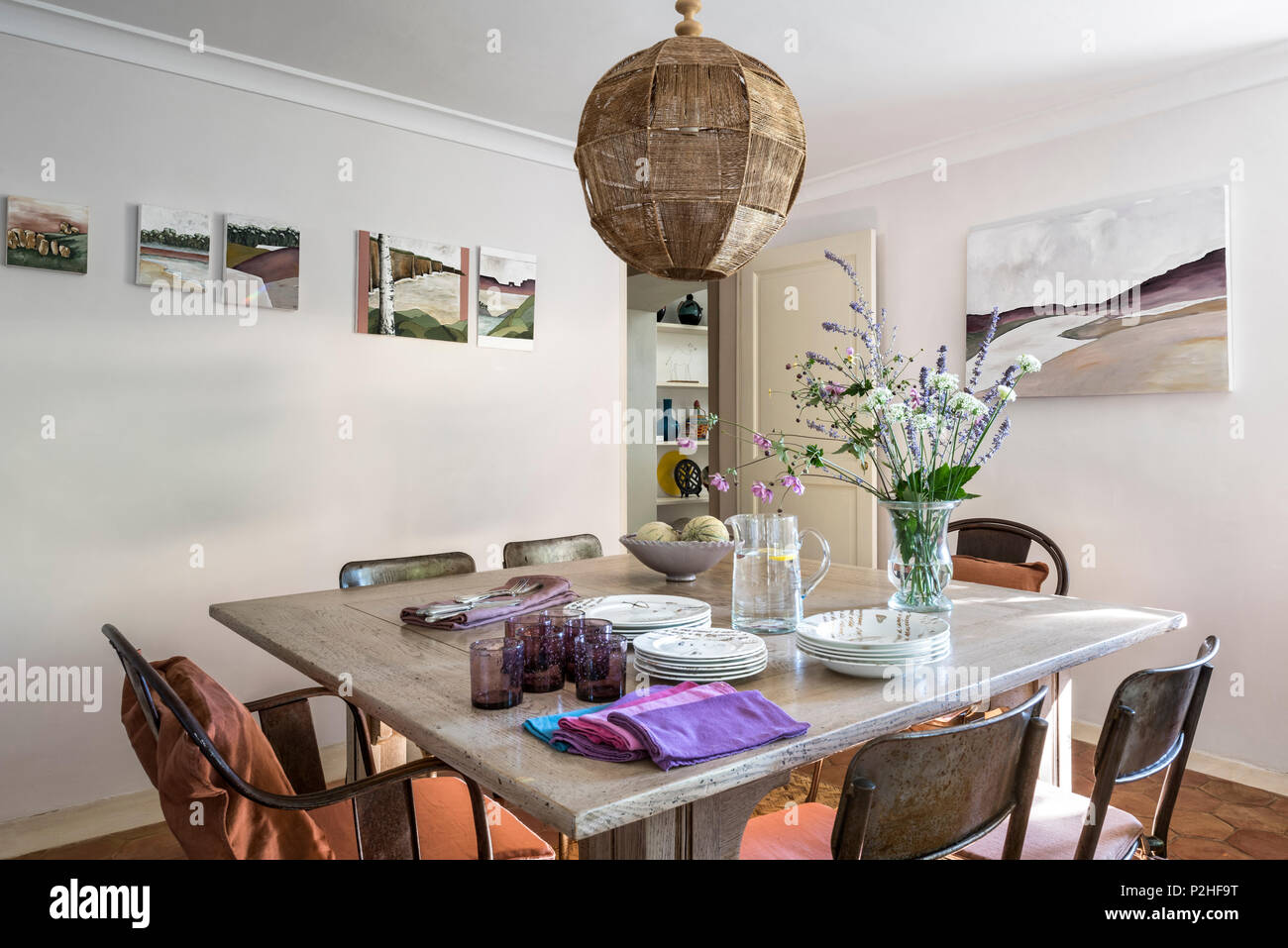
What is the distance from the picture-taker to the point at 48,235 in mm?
2619

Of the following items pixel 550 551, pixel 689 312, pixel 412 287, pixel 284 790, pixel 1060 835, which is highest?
pixel 689 312

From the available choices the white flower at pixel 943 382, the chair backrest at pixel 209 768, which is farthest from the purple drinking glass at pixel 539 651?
the white flower at pixel 943 382

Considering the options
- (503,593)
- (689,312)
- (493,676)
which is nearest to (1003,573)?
(503,593)

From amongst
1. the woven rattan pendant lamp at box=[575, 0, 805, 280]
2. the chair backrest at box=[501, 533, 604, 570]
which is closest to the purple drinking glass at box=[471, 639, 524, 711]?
the woven rattan pendant lamp at box=[575, 0, 805, 280]

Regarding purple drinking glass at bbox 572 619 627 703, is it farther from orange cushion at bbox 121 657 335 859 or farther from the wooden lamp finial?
the wooden lamp finial

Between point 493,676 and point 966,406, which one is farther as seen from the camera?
point 966,406

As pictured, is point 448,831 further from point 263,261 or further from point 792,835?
point 263,261

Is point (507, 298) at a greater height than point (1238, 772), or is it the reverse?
point (507, 298)

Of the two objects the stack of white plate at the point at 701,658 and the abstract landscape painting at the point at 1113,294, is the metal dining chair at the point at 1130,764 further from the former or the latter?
the abstract landscape painting at the point at 1113,294

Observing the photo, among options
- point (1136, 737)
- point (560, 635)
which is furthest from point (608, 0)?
point (1136, 737)

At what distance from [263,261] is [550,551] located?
1493 millimetres

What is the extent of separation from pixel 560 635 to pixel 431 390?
2341mm

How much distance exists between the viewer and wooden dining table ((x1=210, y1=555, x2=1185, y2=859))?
96cm

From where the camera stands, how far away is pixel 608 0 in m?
2.54
